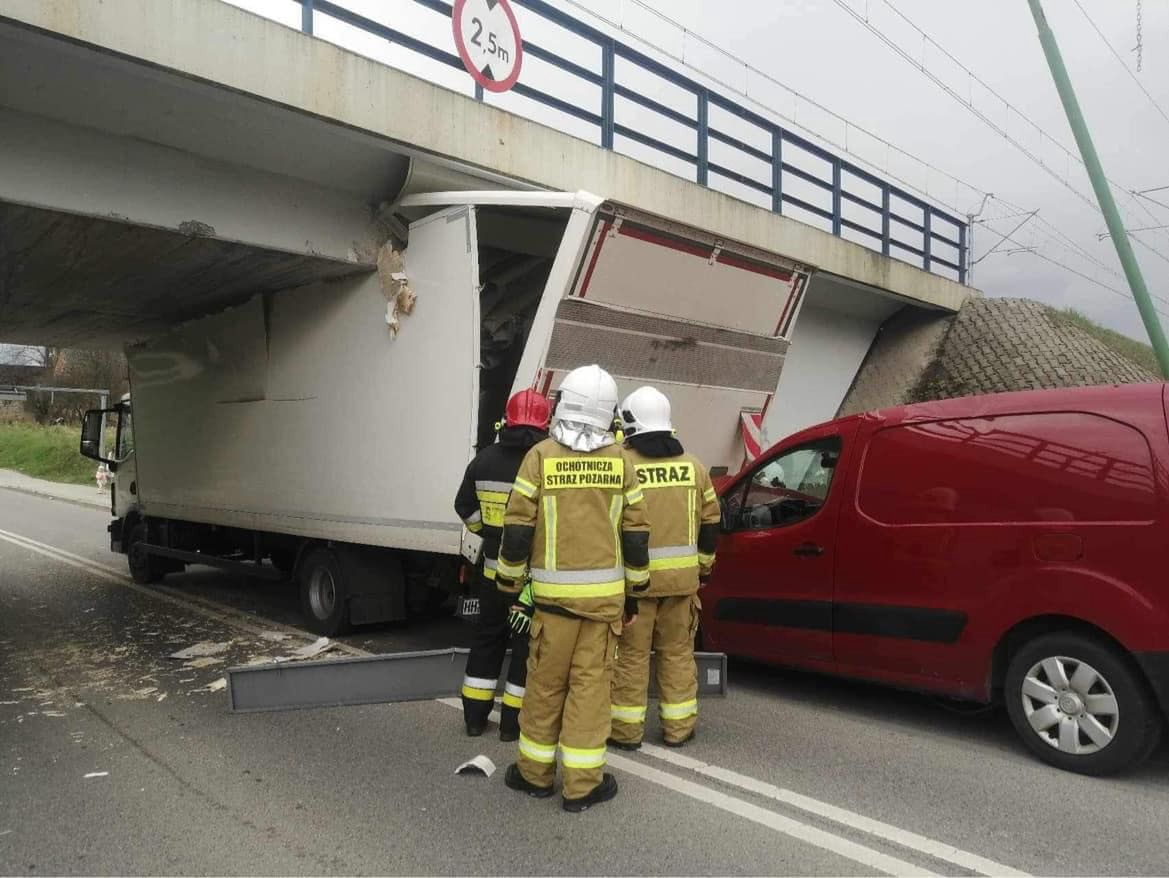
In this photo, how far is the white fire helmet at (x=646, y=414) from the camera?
436 cm

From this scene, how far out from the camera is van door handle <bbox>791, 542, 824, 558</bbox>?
16.2 ft

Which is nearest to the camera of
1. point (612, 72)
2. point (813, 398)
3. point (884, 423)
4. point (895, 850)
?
point (895, 850)

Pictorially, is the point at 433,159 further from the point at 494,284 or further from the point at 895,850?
the point at 895,850

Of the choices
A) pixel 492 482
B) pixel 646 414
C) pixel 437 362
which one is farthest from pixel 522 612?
pixel 437 362

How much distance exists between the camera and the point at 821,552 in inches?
194

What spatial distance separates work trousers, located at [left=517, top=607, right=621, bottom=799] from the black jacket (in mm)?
799

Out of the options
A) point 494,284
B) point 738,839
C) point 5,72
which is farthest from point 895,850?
point 5,72

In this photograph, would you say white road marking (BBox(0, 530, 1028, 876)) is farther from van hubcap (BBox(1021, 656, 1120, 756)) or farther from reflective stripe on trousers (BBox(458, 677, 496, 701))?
van hubcap (BBox(1021, 656, 1120, 756))

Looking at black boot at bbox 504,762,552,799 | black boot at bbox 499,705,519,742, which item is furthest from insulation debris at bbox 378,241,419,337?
black boot at bbox 504,762,552,799

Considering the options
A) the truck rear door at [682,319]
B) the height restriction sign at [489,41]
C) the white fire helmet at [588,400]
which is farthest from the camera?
the height restriction sign at [489,41]

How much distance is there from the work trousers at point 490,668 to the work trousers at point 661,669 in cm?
52

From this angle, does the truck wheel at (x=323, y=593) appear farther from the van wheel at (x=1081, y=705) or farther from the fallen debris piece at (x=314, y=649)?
the van wheel at (x=1081, y=705)

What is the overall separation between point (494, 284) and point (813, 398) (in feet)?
22.7

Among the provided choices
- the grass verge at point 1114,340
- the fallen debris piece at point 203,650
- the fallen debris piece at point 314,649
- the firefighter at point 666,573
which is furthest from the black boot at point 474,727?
the grass verge at point 1114,340
